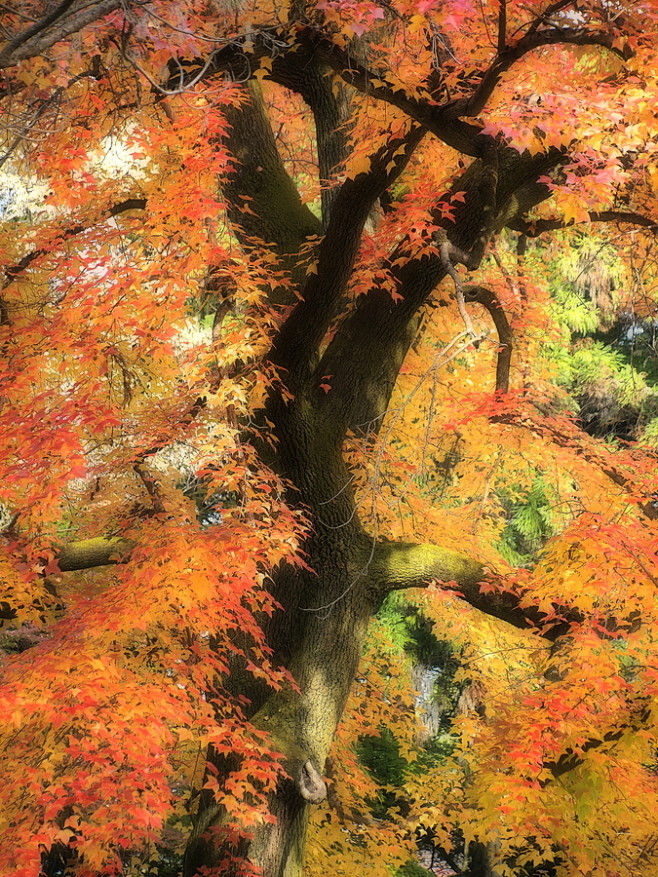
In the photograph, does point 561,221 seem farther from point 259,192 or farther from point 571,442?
point 259,192

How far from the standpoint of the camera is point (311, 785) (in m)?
5.43

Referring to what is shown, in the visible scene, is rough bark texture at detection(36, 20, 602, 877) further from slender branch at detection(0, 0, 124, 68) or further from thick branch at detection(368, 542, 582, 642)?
slender branch at detection(0, 0, 124, 68)

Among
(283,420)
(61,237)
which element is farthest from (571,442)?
(61,237)

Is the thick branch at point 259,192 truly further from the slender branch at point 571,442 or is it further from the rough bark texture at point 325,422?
the slender branch at point 571,442

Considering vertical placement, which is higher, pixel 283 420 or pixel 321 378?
pixel 321 378

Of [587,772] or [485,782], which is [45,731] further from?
[587,772]

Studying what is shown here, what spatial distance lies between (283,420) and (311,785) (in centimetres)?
237

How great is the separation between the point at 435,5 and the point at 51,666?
12.2ft

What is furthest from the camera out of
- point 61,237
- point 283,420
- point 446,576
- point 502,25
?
point 61,237

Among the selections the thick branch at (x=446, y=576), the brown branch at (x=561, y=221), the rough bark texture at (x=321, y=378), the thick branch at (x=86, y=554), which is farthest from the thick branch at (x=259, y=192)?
the thick branch at (x=86, y=554)

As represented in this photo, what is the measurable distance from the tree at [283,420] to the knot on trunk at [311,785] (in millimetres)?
38

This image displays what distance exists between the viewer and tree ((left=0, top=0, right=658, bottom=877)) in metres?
4.36

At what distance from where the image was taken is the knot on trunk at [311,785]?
5.37 m

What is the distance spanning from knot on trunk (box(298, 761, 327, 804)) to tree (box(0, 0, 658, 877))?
38 millimetres
